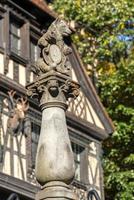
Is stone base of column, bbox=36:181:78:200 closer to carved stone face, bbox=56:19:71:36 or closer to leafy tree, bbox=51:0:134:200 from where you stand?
carved stone face, bbox=56:19:71:36

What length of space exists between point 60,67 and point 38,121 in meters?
12.1

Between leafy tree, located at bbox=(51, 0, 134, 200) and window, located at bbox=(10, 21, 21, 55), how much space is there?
4923mm

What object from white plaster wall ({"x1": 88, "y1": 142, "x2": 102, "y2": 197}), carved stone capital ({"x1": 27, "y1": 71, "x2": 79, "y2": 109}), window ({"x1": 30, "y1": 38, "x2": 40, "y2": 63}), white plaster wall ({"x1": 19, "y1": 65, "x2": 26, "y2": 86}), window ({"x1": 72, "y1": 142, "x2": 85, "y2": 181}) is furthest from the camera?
white plaster wall ({"x1": 88, "y1": 142, "x2": 102, "y2": 197})

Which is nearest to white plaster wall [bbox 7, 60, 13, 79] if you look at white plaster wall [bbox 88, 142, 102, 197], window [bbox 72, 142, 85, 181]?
→ window [bbox 72, 142, 85, 181]

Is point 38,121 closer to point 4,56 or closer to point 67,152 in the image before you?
point 4,56

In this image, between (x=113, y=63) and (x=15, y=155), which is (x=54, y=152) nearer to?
(x=15, y=155)

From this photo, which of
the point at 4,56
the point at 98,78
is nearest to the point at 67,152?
the point at 4,56

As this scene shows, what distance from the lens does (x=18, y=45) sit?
2217 centimetres

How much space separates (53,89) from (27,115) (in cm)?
1183

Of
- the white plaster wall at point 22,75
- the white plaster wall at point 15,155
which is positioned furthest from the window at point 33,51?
the white plaster wall at point 15,155

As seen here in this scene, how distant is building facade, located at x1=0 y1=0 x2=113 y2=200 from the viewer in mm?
19859

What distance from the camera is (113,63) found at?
28250 mm

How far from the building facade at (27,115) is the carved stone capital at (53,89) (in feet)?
28.5

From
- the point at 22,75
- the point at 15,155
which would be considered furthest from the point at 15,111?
the point at 22,75
